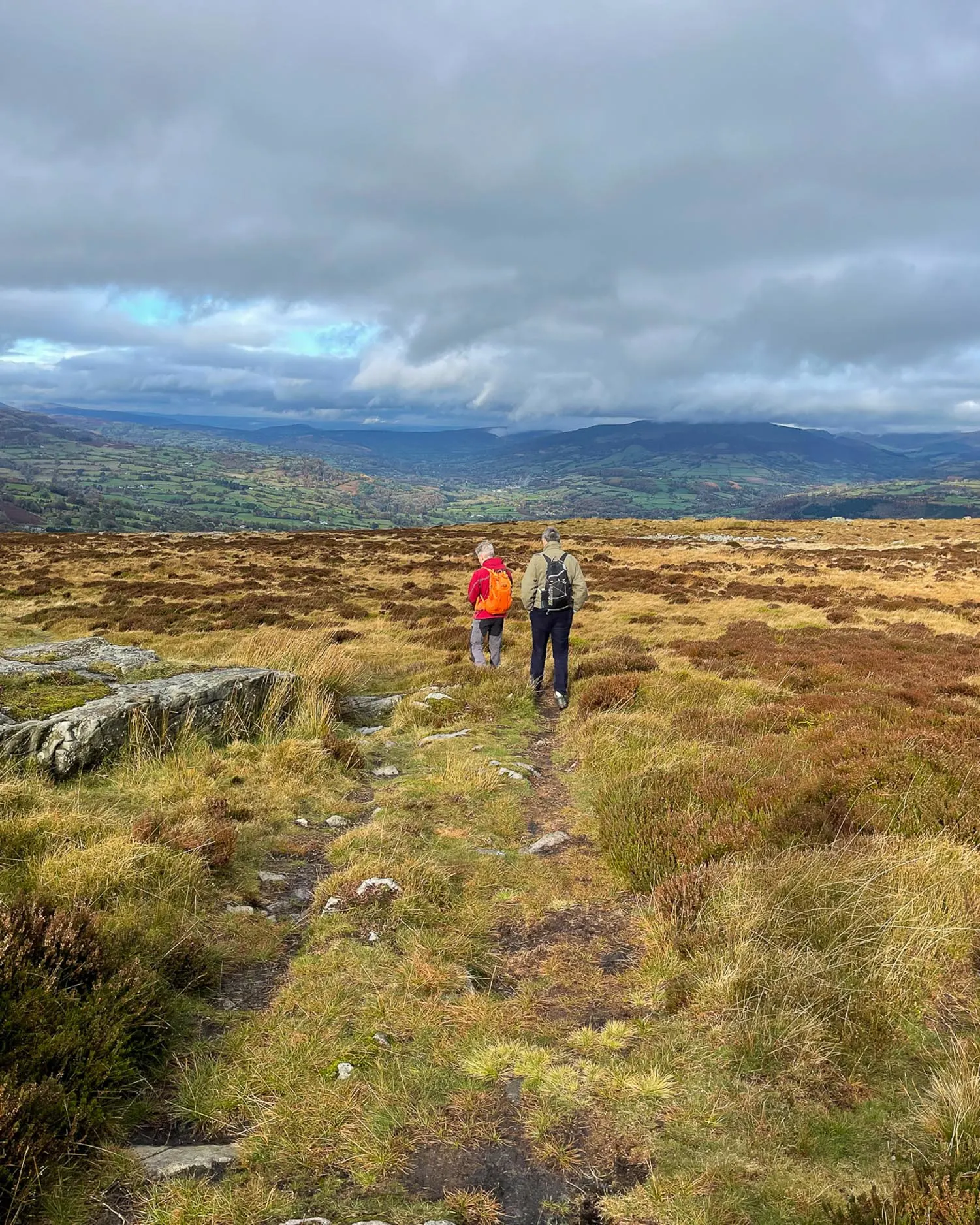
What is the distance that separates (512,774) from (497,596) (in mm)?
5051

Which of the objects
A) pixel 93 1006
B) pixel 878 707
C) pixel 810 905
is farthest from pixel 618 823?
pixel 878 707

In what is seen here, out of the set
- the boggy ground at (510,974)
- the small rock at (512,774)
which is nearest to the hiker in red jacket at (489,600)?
the boggy ground at (510,974)

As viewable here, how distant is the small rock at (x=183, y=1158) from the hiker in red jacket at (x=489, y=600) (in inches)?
378

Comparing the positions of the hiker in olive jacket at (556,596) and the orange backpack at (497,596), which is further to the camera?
the orange backpack at (497,596)

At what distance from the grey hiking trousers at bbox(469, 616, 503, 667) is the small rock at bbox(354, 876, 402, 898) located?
26.6 ft

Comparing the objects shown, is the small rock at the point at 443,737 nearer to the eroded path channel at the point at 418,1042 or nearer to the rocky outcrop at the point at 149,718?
the rocky outcrop at the point at 149,718

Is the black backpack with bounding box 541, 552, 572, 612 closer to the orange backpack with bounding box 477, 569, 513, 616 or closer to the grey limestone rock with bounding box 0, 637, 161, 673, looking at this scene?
the orange backpack with bounding box 477, 569, 513, 616

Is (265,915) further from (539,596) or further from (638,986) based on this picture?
(539,596)

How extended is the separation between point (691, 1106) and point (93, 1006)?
3.28 m

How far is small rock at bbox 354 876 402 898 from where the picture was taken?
5.36 meters

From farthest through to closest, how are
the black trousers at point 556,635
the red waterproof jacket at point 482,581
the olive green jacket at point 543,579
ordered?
the red waterproof jacket at point 482,581, the black trousers at point 556,635, the olive green jacket at point 543,579

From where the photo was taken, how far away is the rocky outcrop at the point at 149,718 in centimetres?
732

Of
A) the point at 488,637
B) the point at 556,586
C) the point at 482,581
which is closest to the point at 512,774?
the point at 556,586

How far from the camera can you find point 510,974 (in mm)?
4539
